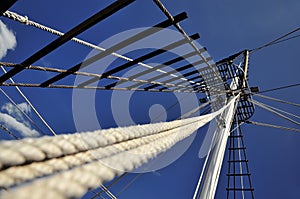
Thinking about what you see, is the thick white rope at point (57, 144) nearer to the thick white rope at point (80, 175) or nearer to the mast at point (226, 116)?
the thick white rope at point (80, 175)

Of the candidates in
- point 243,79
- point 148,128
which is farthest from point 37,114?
point 243,79

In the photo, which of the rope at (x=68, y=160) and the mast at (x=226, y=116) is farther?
the mast at (x=226, y=116)

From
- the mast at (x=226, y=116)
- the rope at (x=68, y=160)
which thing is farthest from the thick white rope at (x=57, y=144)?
the mast at (x=226, y=116)

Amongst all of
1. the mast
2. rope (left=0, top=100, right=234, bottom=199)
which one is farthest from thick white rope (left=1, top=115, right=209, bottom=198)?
the mast

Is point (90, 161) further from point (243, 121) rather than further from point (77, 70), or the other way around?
point (243, 121)

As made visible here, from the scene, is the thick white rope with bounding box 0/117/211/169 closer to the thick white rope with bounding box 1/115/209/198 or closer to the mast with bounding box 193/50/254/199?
the thick white rope with bounding box 1/115/209/198

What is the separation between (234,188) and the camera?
9188 mm

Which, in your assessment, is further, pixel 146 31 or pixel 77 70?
pixel 77 70

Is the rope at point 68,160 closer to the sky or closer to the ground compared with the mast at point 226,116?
closer to the sky

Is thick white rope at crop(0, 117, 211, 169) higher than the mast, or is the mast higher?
thick white rope at crop(0, 117, 211, 169)

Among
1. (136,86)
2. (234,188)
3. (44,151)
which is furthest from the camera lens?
(234,188)

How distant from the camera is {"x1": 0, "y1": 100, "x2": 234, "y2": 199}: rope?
2.80 ft

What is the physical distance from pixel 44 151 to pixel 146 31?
9.27 ft

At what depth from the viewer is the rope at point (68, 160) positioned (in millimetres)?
853
